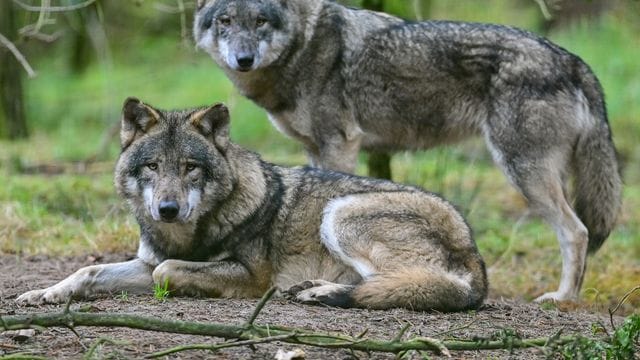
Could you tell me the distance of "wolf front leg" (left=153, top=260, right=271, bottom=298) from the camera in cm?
606

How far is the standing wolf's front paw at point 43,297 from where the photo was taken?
587cm

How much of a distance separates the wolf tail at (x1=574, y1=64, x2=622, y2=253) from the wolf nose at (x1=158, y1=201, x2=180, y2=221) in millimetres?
3567

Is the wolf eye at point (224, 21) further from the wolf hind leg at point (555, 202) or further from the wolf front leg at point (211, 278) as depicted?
the wolf front leg at point (211, 278)

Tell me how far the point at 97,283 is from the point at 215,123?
114cm

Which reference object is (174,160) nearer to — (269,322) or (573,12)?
(269,322)

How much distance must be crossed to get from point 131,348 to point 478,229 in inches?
231

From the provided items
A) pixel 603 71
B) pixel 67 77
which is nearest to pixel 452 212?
pixel 603 71

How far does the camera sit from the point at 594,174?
8.09 m

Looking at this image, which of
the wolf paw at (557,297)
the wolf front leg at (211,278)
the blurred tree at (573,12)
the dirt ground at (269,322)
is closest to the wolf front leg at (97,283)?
the dirt ground at (269,322)

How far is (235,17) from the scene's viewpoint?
8.28 metres

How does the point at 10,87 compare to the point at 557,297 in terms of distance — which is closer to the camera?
the point at 557,297

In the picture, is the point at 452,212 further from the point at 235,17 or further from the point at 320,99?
the point at 235,17

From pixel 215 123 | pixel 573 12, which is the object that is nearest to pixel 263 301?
pixel 215 123

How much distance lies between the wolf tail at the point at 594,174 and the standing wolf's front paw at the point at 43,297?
4.03 metres
